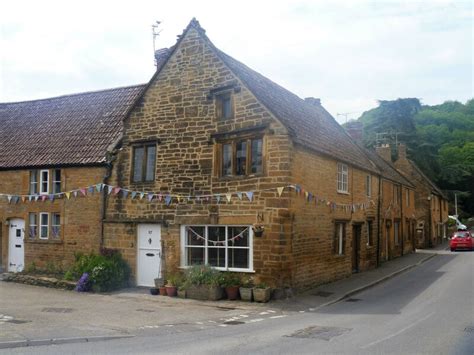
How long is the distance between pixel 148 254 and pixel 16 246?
23.3 feet

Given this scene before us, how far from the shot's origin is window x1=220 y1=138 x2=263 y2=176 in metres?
16.6

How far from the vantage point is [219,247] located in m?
16.9

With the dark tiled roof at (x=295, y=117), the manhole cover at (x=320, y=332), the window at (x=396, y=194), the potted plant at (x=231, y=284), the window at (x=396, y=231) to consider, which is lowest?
the manhole cover at (x=320, y=332)

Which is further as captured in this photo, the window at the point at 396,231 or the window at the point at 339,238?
the window at the point at 396,231

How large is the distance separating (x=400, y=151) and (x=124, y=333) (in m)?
40.4

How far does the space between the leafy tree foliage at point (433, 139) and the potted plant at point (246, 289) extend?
4770 centimetres

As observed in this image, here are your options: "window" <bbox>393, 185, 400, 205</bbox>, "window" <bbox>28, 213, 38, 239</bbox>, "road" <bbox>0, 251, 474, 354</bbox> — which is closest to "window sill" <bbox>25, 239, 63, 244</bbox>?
"window" <bbox>28, 213, 38, 239</bbox>

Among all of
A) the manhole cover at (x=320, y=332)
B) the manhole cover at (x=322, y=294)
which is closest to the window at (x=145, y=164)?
the manhole cover at (x=322, y=294)

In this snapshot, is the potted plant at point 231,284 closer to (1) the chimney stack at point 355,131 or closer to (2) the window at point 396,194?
(2) the window at point 396,194

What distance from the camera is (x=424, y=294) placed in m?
16.6

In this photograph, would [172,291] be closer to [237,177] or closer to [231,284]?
[231,284]

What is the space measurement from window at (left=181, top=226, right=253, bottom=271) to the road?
98.1 inches

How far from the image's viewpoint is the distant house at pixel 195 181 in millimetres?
16266

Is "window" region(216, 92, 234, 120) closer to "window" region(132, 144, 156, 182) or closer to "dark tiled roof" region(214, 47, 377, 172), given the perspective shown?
"dark tiled roof" region(214, 47, 377, 172)
